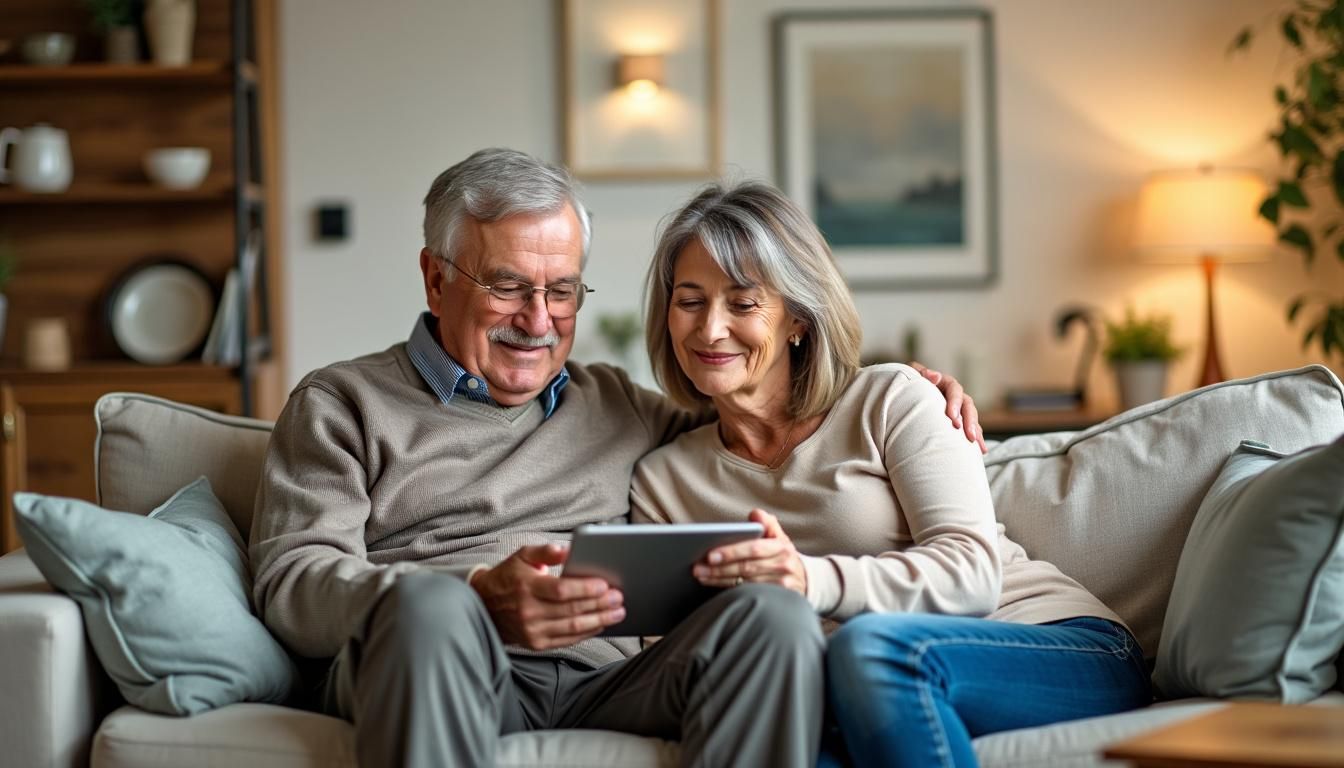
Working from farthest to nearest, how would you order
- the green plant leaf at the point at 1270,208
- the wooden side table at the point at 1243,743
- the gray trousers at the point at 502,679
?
1. the green plant leaf at the point at 1270,208
2. the gray trousers at the point at 502,679
3. the wooden side table at the point at 1243,743

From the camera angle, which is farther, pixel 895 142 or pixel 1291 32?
pixel 895 142

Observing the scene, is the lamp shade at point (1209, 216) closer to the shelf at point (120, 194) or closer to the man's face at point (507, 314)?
the man's face at point (507, 314)

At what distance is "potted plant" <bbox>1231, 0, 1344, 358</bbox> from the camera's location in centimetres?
383

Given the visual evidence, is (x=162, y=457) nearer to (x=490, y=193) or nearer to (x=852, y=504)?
(x=490, y=193)

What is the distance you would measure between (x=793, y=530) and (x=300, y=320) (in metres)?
2.89

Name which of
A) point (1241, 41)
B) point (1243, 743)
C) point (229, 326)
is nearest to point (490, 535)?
point (1243, 743)

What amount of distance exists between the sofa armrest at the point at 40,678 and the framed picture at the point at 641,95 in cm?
293

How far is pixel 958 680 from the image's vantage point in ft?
5.63

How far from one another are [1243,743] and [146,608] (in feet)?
4.28

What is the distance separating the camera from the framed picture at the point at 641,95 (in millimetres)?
4480

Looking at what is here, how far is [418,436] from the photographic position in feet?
6.88

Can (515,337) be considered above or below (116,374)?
above

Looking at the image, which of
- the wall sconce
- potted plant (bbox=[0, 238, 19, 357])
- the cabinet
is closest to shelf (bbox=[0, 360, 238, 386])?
the cabinet

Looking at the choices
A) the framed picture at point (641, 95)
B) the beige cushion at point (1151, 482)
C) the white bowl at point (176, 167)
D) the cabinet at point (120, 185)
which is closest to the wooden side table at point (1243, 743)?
the beige cushion at point (1151, 482)
